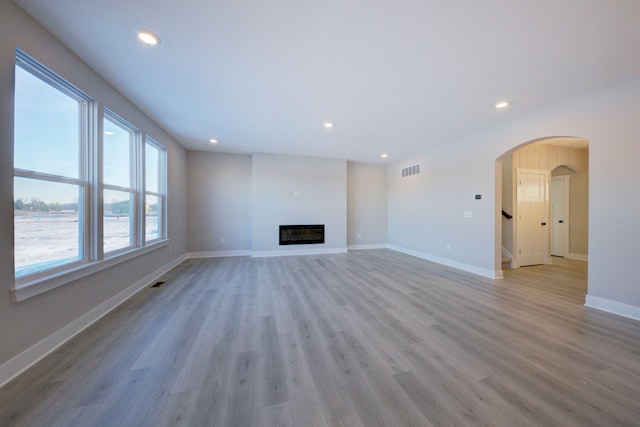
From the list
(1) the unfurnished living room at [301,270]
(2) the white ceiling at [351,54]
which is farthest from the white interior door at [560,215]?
(2) the white ceiling at [351,54]

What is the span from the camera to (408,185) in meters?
6.22

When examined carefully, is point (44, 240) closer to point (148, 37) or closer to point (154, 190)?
point (148, 37)

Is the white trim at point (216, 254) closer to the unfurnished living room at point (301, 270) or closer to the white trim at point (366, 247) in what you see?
the unfurnished living room at point (301, 270)

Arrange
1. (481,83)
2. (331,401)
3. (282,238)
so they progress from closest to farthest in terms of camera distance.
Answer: (331,401)
(481,83)
(282,238)

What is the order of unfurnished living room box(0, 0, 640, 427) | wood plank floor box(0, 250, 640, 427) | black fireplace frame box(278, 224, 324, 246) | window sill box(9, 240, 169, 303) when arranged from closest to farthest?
wood plank floor box(0, 250, 640, 427)
unfurnished living room box(0, 0, 640, 427)
window sill box(9, 240, 169, 303)
black fireplace frame box(278, 224, 324, 246)

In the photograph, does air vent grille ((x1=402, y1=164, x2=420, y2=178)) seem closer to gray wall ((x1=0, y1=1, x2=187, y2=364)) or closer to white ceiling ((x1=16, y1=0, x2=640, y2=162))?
white ceiling ((x1=16, y1=0, x2=640, y2=162))

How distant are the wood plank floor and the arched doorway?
6.28 ft

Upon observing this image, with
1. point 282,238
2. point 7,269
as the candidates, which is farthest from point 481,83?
point 282,238

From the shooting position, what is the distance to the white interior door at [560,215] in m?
5.78

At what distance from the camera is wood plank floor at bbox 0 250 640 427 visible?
130 centimetres

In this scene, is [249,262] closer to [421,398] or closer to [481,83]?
[421,398]

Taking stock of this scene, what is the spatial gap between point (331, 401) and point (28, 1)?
3469 millimetres

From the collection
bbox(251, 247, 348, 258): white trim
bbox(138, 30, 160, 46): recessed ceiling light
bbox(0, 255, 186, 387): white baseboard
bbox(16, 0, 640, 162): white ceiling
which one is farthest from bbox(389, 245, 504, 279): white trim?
bbox(0, 255, 186, 387): white baseboard

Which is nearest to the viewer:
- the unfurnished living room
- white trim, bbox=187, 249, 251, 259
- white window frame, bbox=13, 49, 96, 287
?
the unfurnished living room
